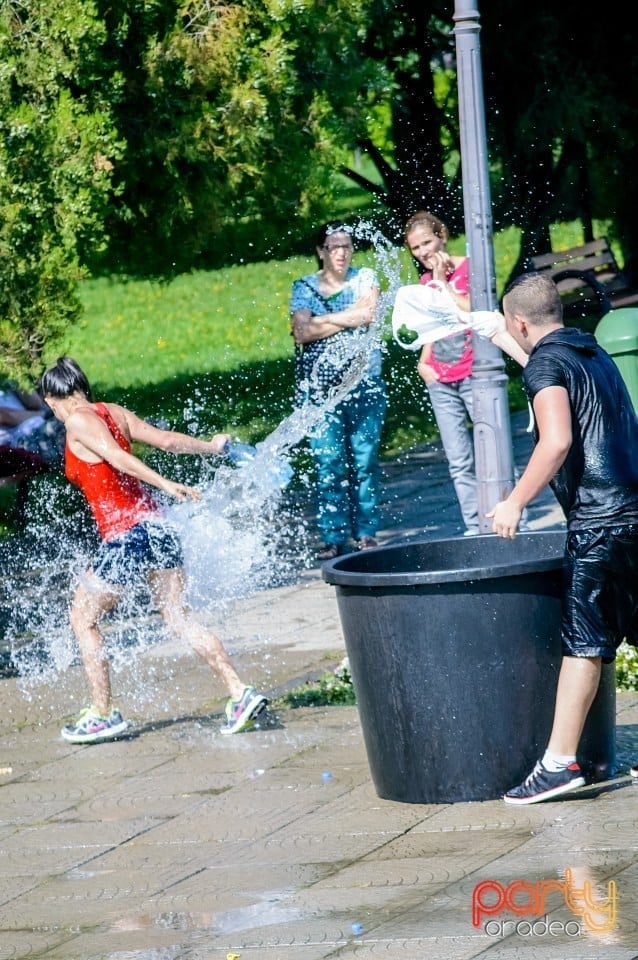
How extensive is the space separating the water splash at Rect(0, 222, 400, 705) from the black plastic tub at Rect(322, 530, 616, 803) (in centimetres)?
182

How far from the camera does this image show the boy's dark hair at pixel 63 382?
713cm

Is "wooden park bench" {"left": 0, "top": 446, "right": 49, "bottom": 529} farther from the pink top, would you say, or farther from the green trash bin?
the green trash bin

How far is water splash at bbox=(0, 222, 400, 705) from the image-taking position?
8.13 metres

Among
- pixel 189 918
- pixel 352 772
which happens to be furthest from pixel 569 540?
pixel 189 918

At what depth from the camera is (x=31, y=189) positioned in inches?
345

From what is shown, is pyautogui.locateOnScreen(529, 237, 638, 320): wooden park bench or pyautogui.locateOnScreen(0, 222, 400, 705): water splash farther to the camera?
pyautogui.locateOnScreen(529, 237, 638, 320): wooden park bench

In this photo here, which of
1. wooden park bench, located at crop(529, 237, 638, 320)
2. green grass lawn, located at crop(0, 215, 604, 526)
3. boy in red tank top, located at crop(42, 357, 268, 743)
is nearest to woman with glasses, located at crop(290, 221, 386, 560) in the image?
green grass lawn, located at crop(0, 215, 604, 526)

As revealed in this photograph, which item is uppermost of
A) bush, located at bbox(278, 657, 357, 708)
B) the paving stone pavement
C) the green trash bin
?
the green trash bin

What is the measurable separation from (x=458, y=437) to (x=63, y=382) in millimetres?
3010

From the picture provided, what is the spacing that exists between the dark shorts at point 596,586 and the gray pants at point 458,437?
12.5ft

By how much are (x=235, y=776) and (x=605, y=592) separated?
1.75 m

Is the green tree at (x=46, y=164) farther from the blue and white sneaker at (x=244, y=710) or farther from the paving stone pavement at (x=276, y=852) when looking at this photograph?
the blue and white sneaker at (x=244, y=710)

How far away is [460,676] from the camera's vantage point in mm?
5605

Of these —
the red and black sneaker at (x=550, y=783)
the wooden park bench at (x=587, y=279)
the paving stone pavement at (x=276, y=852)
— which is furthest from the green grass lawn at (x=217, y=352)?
the red and black sneaker at (x=550, y=783)
